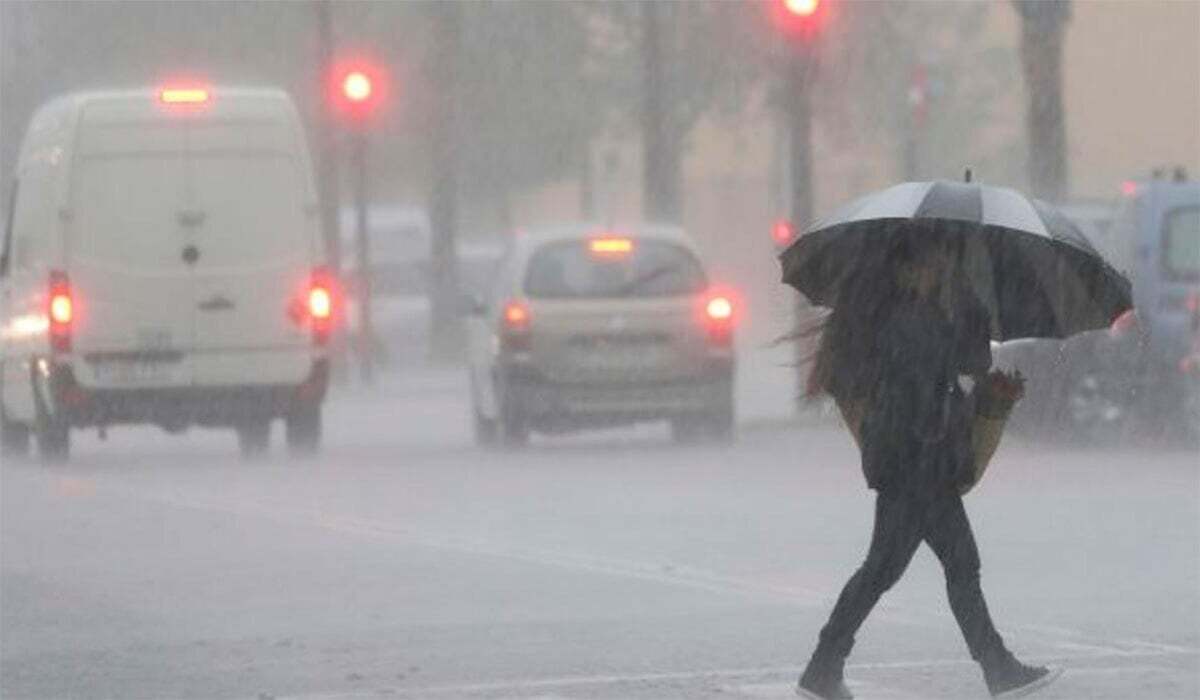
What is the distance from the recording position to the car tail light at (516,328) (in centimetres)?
2614

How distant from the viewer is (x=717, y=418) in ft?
86.7

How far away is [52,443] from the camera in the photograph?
26.2 m

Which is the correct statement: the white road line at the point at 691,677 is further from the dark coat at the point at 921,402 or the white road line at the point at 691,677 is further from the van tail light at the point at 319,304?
the van tail light at the point at 319,304

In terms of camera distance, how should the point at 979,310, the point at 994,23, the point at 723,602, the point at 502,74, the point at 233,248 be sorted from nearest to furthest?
the point at 979,310 → the point at 723,602 → the point at 233,248 → the point at 502,74 → the point at 994,23

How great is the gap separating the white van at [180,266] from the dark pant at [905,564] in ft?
49.1

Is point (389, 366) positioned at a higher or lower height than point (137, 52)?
lower

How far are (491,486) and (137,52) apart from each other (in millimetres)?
17768

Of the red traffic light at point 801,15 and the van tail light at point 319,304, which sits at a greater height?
the red traffic light at point 801,15

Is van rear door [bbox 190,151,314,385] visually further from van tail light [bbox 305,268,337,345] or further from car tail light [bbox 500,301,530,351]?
car tail light [bbox 500,301,530,351]

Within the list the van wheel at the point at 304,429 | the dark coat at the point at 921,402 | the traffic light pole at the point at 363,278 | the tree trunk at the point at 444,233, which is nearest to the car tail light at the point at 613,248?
the van wheel at the point at 304,429

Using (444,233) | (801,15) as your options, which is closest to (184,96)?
(801,15)

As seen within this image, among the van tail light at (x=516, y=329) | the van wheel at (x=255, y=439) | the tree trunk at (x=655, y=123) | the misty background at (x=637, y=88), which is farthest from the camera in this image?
the misty background at (x=637, y=88)

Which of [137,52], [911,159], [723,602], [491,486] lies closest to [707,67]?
[911,159]

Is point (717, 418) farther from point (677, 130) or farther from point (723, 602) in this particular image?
point (677, 130)
